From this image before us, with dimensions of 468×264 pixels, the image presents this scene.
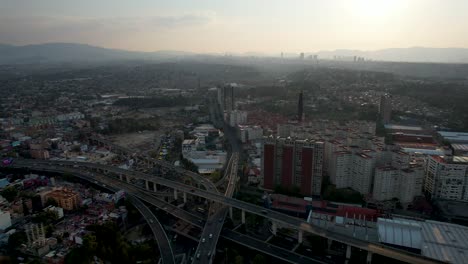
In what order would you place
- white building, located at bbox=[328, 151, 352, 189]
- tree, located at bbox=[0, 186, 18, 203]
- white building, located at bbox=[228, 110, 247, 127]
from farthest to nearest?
white building, located at bbox=[228, 110, 247, 127] → white building, located at bbox=[328, 151, 352, 189] → tree, located at bbox=[0, 186, 18, 203]

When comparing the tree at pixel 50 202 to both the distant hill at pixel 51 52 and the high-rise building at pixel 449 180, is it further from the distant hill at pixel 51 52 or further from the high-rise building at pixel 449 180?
the distant hill at pixel 51 52

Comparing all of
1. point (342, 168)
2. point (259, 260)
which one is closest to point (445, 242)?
point (342, 168)

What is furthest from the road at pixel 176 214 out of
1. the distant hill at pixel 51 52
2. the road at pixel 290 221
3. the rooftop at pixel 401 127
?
the distant hill at pixel 51 52

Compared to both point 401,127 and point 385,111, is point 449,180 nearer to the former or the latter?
point 401,127

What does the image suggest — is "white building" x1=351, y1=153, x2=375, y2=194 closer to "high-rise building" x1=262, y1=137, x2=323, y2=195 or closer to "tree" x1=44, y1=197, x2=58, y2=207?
"high-rise building" x1=262, y1=137, x2=323, y2=195

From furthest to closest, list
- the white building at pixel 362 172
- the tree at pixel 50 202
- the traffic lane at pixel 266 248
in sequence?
1. the white building at pixel 362 172
2. the tree at pixel 50 202
3. the traffic lane at pixel 266 248

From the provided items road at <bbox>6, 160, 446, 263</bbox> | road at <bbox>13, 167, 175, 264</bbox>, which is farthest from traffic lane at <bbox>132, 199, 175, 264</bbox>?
road at <bbox>6, 160, 446, 263</bbox>
